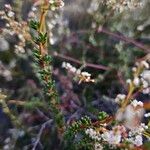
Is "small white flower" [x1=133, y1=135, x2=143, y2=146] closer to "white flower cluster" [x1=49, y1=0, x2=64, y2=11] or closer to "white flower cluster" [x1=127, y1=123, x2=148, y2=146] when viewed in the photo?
"white flower cluster" [x1=127, y1=123, x2=148, y2=146]

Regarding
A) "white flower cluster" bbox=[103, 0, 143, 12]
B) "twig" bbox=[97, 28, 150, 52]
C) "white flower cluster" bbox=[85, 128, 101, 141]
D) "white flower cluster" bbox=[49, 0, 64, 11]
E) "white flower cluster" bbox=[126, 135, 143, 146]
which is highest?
"twig" bbox=[97, 28, 150, 52]

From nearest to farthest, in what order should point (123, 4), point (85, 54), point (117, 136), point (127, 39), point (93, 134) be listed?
1. point (117, 136)
2. point (93, 134)
3. point (123, 4)
4. point (127, 39)
5. point (85, 54)

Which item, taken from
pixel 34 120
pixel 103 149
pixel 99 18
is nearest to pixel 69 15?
pixel 99 18

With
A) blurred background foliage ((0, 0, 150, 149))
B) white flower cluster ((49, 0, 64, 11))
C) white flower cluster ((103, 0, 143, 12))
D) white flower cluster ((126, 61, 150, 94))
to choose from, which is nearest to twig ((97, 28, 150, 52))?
blurred background foliage ((0, 0, 150, 149))

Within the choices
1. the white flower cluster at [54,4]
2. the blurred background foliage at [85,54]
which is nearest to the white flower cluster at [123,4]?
the blurred background foliage at [85,54]

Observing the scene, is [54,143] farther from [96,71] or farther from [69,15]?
[69,15]

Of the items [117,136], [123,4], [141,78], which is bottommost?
[117,136]

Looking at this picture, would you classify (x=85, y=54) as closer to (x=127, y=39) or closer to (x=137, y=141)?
(x=127, y=39)

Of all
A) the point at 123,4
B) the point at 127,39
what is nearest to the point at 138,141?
the point at 123,4

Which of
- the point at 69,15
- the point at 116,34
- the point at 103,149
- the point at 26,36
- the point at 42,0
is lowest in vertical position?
the point at 103,149
